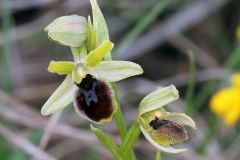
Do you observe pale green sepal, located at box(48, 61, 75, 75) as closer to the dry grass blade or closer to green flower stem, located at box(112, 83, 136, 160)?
green flower stem, located at box(112, 83, 136, 160)

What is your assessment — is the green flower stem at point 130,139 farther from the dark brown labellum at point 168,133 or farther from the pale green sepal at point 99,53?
the pale green sepal at point 99,53

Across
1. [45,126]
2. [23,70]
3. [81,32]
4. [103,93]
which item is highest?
[81,32]

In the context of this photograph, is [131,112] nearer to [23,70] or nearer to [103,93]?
[23,70]

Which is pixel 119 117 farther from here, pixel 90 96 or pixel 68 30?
pixel 68 30

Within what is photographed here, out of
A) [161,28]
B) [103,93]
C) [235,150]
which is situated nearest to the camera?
→ [103,93]

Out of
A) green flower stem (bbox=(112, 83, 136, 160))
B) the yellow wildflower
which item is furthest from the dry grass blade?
green flower stem (bbox=(112, 83, 136, 160))

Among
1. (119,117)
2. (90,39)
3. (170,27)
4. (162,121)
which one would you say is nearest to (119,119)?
(119,117)

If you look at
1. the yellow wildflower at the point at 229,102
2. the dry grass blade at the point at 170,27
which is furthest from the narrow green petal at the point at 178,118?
the dry grass blade at the point at 170,27

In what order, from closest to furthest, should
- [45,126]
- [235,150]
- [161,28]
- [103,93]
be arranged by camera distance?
[103,93] → [45,126] → [235,150] → [161,28]

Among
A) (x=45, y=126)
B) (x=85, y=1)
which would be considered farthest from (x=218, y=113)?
(x=85, y=1)
